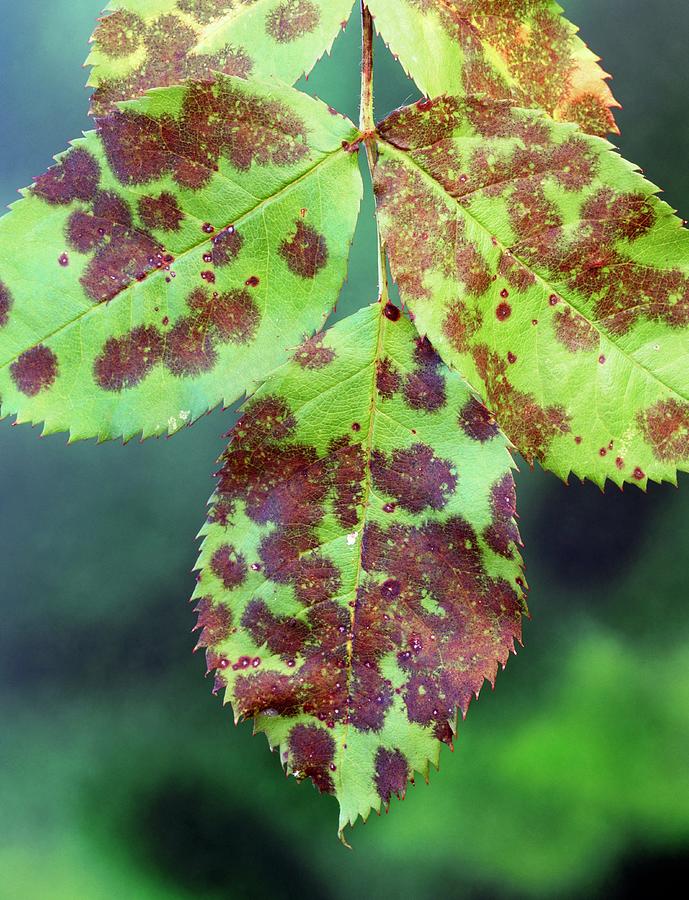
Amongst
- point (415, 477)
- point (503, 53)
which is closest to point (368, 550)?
point (415, 477)

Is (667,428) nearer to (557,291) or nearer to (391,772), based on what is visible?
(557,291)

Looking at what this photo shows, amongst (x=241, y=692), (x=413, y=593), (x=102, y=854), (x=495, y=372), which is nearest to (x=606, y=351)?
(x=495, y=372)

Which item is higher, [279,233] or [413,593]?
[279,233]

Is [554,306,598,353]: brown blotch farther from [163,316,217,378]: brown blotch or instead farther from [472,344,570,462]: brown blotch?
[163,316,217,378]: brown blotch

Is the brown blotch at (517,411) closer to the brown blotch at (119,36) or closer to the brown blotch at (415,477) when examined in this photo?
the brown blotch at (415,477)

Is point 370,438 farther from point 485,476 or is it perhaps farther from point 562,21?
point 562,21

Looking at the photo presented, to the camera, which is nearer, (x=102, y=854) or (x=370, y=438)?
(x=370, y=438)

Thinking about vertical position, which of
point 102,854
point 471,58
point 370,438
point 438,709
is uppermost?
point 471,58

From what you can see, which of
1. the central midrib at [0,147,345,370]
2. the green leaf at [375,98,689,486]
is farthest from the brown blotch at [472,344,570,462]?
the central midrib at [0,147,345,370]
